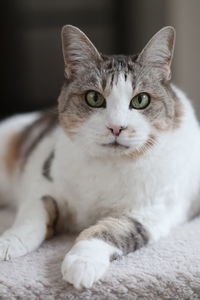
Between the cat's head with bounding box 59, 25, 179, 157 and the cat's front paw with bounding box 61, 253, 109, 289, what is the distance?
1.06ft

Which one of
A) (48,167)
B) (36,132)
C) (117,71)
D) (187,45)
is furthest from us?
(187,45)

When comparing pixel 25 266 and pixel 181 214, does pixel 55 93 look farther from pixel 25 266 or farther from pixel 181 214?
pixel 25 266

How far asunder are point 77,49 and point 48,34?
2.32m

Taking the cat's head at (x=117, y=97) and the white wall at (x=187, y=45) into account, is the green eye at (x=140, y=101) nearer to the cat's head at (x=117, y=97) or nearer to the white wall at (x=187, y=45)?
the cat's head at (x=117, y=97)

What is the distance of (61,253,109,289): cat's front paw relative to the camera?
114 centimetres

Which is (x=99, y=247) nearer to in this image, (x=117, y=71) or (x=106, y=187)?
→ (x=106, y=187)

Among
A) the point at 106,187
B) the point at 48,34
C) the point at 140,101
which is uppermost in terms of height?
the point at 48,34

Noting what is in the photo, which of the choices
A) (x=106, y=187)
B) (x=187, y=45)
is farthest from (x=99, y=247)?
(x=187, y=45)

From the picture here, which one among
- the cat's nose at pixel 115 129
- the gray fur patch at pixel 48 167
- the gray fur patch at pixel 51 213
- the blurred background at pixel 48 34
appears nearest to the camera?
the cat's nose at pixel 115 129

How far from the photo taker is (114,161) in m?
1.44

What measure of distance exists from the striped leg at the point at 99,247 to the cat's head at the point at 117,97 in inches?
8.1

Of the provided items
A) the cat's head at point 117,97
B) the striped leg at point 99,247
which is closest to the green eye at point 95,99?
the cat's head at point 117,97

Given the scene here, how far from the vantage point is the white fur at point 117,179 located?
1.30 metres

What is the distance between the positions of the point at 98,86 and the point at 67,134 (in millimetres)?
204
